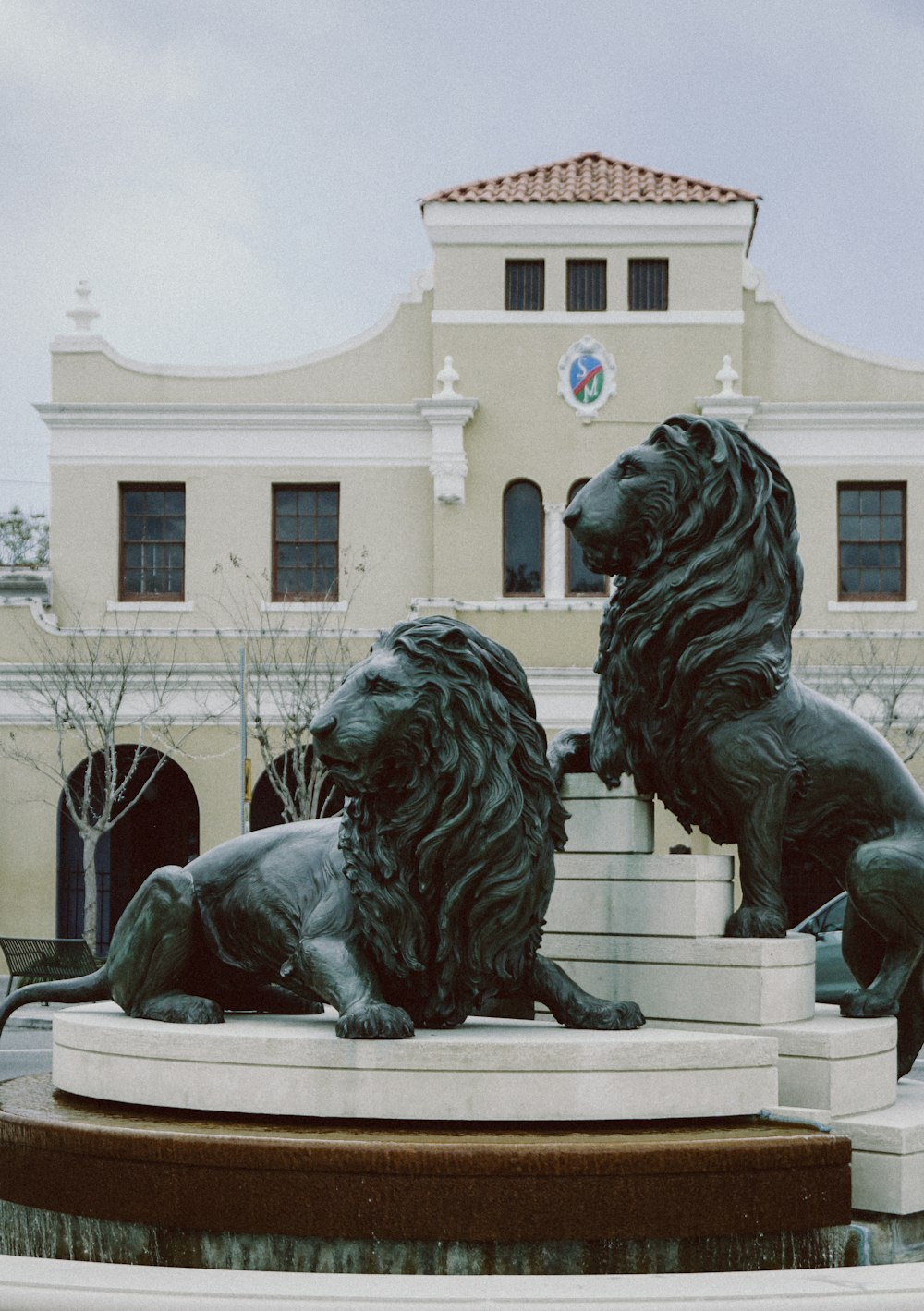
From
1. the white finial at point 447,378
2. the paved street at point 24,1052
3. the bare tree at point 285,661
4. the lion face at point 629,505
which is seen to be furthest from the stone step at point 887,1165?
the white finial at point 447,378

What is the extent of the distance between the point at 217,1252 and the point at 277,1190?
0.26m

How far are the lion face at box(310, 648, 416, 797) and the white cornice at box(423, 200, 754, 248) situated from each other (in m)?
24.6

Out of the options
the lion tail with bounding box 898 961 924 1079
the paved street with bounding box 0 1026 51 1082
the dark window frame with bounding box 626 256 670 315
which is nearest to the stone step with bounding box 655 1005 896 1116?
the lion tail with bounding box 898 961 924 1079

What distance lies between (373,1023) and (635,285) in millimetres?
25309

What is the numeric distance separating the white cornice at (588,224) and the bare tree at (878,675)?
23.4 feet

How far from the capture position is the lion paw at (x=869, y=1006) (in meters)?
6.36

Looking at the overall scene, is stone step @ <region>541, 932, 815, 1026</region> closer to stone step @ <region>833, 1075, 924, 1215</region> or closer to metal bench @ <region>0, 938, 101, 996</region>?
stone step @ <region>833, 1075, 924, 1215</region>

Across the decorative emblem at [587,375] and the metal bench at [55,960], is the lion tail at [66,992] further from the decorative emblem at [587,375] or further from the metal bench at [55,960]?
the decorative emblem at [587,375]

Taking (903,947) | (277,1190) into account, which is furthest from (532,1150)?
(903,947)

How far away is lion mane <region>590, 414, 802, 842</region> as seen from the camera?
A: 20.4 ft

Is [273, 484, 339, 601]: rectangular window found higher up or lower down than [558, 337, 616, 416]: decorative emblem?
lower down

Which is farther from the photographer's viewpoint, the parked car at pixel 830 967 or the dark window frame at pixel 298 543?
the dark window frame at pixel 298 543

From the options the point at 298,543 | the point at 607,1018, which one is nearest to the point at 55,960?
the point at 298,543

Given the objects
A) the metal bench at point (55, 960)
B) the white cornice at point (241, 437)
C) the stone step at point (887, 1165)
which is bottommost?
the metal bench at point (55, 960)
